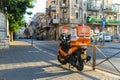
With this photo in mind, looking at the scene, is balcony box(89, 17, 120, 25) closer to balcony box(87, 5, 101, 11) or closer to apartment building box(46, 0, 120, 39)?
apartment building box(46, 0, 120, 39)

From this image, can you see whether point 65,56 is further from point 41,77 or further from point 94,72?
point 41,77

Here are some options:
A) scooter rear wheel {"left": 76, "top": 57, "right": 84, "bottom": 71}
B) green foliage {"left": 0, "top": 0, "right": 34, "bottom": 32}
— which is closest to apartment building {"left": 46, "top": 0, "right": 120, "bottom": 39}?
green foliage {"left": 0, "top": 0, "right": 34, "bottom": 32}

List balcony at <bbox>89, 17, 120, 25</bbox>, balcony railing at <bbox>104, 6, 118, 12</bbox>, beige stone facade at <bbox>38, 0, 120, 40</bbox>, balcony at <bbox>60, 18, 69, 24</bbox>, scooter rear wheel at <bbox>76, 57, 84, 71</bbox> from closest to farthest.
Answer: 1. scooter rear wheel at <bbox>76, 57, 84, 71</bbox>
2. balcony at <bbox>60, 18, 69, 24</bbox>
3. beige stone facade at <bbox>38, 0, 120, 40</bbox>
4. balcony at <bbox>89, 17, 120, 25</bbox>
5. balcony railing at <bbox>104, 6, 118, 12</bbox>

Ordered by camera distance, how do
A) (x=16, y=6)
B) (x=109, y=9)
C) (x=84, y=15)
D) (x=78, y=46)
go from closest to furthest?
1. (x=78, y=46)
2. (x=16, y=6)
3. (x=84, y=15)
4. (x=109, y=9)

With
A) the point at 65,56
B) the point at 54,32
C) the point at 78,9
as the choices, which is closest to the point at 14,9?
the point at 65,56

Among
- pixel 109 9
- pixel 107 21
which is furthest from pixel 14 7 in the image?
pixel 109 9

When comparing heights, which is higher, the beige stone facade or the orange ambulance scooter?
the beige stone facade

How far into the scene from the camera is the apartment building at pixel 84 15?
8006 cm

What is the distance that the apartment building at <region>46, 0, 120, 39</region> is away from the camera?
80062mm

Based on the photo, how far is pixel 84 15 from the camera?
82750 mm

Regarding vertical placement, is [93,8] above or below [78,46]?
above

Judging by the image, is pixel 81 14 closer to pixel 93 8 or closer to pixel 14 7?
pixel 93 8

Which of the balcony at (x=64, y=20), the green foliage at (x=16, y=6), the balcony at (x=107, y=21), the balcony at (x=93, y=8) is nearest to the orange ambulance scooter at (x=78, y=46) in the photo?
the green foliage at (x=16, y=6)

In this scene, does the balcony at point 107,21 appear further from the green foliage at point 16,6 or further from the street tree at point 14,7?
the green foliage at point 16,6
